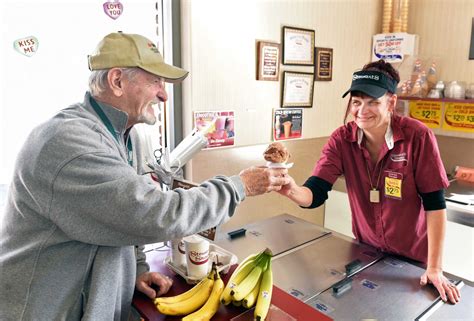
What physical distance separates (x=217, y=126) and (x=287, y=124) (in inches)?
24.9

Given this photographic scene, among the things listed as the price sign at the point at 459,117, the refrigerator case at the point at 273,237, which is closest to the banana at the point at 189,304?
the refrigerator case at the point at 273,237

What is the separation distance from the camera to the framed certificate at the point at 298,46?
2580 mm

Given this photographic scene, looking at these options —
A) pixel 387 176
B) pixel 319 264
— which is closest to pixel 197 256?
pixel 319 264

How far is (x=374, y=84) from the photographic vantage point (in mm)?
1538

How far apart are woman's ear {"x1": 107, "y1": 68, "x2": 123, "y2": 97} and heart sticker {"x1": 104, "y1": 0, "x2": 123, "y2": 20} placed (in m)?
0.99

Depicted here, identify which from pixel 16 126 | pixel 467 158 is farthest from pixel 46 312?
pixel 467 158

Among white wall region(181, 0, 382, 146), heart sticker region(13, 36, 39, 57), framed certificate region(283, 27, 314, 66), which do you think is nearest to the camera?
heart sticker region(13, 36, 39, 57)

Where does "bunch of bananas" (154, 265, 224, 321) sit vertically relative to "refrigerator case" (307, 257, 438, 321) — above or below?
above

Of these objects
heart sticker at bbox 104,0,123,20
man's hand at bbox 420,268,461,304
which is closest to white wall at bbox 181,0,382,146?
heart sticker at bbox 104,0,123,20

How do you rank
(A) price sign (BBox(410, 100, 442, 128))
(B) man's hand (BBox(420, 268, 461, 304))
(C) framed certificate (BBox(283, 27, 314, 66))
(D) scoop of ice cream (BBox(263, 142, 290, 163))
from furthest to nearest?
1. (A) price sign (BBox(410, 100, 442, 128))
2. (C) framed certificate (BBox(283, 27, 314, 66))
3. (D) scoop of ice cream (BBox(263, 142, 290, 163))
4. (B) man's hand (BBox(420, 268, 461, 304))

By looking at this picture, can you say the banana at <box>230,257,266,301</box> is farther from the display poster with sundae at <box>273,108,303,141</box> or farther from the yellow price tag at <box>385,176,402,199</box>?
the display poster with sundae at <box>273,108,303,141</box>

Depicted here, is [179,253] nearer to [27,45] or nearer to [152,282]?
[152,282]

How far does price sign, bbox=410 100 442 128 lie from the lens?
2.99m

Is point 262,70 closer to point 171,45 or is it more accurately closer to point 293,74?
point 293,74
